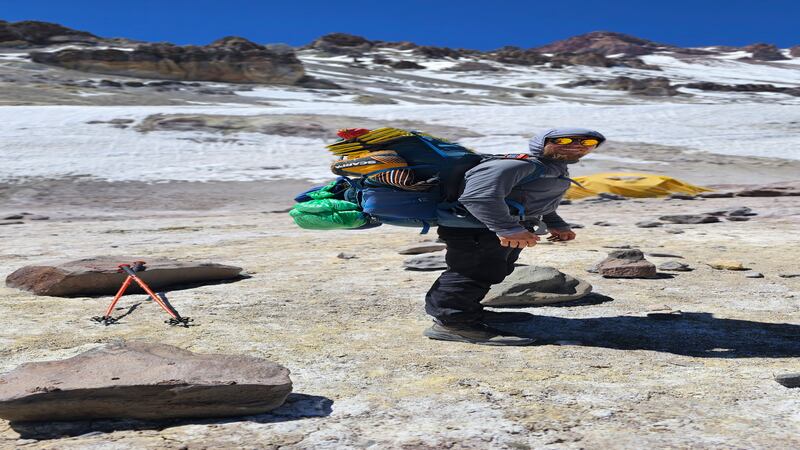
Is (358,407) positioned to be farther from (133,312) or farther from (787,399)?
(133,312)

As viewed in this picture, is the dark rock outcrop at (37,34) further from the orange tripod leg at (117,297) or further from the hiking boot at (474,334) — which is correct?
the hiking boot at (474,334)

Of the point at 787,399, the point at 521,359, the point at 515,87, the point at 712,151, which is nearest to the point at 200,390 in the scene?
the point at 521,359

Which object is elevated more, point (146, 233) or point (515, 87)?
point (515, 87)

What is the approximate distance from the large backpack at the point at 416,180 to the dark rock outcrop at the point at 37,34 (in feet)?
160

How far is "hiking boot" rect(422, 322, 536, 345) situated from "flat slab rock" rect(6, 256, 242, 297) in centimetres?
224

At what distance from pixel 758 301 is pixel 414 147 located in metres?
2.47

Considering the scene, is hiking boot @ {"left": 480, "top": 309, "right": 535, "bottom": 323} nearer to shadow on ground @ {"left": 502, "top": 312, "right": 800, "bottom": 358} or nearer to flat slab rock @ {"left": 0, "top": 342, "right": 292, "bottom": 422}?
shadow on ground @ {"left": 502, "top": 312, "right": 800, "bottom": 358}

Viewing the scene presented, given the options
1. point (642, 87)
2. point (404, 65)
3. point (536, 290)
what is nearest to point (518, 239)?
point (536, 290)

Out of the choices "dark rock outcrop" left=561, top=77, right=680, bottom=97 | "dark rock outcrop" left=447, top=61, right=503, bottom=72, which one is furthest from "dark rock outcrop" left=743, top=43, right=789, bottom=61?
"dark rock outcrop" left=447, top=61, right=503, bottom=72

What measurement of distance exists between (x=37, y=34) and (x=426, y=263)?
165 feet

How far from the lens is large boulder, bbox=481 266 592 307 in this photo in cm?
504

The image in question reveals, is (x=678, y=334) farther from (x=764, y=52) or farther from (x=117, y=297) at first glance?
(x=764, y=52)

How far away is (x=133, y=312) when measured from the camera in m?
4.77

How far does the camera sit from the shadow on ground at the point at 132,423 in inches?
101
